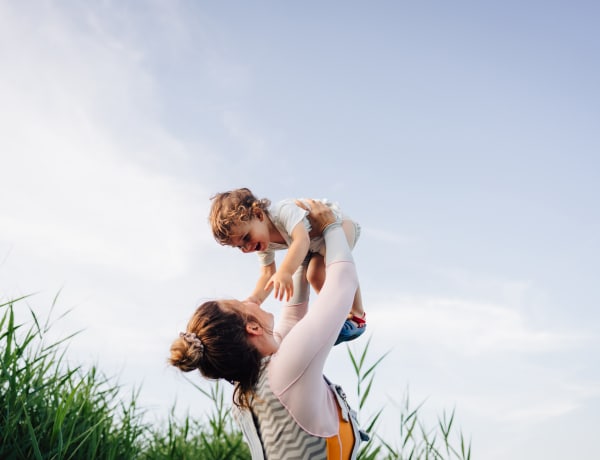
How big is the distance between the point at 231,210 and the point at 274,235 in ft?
0.94

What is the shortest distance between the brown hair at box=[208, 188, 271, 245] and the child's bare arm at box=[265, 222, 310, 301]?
14.9 inches

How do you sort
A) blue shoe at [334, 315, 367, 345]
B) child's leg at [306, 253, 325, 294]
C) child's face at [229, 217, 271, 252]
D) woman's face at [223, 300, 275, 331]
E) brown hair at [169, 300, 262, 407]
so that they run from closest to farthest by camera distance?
brown hair at [169, 300, 262, 407] → woman's face at [223, 300, 275, 331] → blue shoe at [334, 315, 367, 345] → child's leg at [306, 253, 325, 294] → child's face at [229, 217, 271, 252]

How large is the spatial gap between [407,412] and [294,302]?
1140 millimetres

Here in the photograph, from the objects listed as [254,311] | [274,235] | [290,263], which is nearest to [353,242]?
[290,263]

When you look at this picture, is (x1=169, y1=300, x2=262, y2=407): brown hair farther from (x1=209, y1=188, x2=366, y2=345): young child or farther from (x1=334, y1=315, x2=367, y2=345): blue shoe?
(x1=334, y1=315, x2=367, y2=345): blue shoe

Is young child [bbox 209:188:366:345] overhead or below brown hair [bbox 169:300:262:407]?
overhead

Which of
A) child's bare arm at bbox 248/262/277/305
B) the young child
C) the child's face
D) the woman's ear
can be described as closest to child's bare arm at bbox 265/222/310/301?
the young child

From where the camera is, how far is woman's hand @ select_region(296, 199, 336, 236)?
3006 mm

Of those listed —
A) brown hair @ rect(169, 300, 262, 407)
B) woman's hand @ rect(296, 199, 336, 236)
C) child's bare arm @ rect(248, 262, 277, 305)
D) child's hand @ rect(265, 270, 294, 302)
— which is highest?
woman's hand @ rect(296, 199, 336, 236)

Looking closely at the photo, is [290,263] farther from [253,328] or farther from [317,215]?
[253,328]

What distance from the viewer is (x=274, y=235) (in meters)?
3.66

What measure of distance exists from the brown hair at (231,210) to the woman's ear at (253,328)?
3.65ft

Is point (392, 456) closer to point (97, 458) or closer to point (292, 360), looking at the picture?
point (97, 458)

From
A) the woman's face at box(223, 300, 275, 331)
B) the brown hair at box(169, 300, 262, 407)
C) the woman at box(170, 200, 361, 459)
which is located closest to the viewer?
the woman at box(170, 200, 361, 459)
